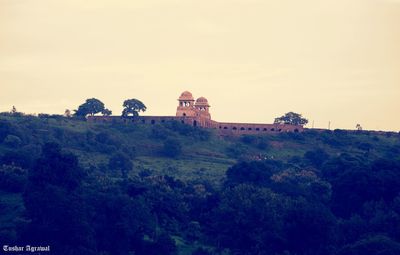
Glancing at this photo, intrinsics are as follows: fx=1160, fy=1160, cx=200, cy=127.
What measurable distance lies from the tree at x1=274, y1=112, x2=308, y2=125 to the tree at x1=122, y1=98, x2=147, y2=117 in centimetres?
1498

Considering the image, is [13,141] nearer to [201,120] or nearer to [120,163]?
[120,163]

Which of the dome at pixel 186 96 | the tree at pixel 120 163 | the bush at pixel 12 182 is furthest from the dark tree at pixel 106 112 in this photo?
the bush at pixel 12 182

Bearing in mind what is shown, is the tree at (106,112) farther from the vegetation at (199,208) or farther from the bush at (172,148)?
the vegetation at (199,208)

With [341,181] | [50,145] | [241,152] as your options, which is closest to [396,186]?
[341,181]

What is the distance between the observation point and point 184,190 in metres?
79.2

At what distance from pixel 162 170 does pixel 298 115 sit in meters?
28.2

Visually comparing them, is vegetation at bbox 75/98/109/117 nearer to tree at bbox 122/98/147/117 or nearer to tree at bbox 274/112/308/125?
tree at bbox 122/98/147/117

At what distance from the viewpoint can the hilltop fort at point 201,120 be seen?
11625cm

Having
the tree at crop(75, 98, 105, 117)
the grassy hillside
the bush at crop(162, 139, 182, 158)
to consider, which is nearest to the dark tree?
the tree at crop(75, 98, 105, 117)

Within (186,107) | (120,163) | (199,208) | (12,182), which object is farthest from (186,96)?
(12,182)

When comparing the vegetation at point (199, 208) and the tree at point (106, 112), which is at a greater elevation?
the tree at point (106, 112)

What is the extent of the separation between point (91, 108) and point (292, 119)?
835 inches

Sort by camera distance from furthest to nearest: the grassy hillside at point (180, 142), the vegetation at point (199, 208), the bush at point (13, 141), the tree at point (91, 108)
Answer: the tree at point (91, 108)
the grassy hillside at point (180, 142)
the bush at point (13, 141)
the vegetation at point (199, 208)

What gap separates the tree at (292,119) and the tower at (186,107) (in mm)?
10481
